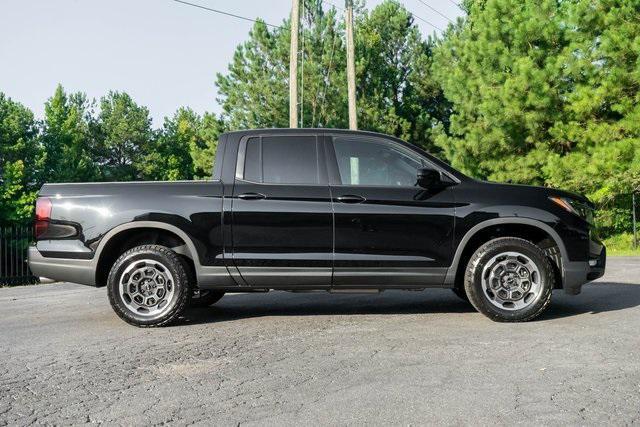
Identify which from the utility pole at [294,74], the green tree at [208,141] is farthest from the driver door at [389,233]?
the green tree at [208,141]

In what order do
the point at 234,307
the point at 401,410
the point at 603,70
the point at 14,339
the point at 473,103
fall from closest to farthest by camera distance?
the point at 401,410 < the point at 14,339 < the point at 234,307 < the point at 603,70 < the point at 473,103

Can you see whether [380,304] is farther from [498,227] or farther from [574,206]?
[574,206]

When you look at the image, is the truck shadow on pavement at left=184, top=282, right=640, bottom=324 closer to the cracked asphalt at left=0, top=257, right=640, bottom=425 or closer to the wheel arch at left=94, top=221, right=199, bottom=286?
the cracked asphalt at left=0, top=257, right=640, bottom=425

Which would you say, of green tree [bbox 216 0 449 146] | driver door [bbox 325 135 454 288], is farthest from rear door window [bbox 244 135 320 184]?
green tree [bbox 216 0 449 146]

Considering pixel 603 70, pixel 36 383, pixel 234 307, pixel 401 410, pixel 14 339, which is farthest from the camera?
pixel 603 70

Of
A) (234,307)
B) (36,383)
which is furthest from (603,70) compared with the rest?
(36,383)

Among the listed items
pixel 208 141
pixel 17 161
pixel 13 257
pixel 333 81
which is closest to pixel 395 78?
pixel 333 81

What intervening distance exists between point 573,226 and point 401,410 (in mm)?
3594

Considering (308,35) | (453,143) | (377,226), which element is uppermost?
(308,35)

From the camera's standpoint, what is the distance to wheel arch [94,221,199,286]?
665cm

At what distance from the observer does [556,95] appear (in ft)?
79.7

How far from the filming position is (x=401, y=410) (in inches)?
153

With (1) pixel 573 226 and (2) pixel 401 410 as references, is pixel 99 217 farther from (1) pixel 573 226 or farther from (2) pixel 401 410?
(1) pixel 573 226

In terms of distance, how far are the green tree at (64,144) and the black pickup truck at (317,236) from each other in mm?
58434
